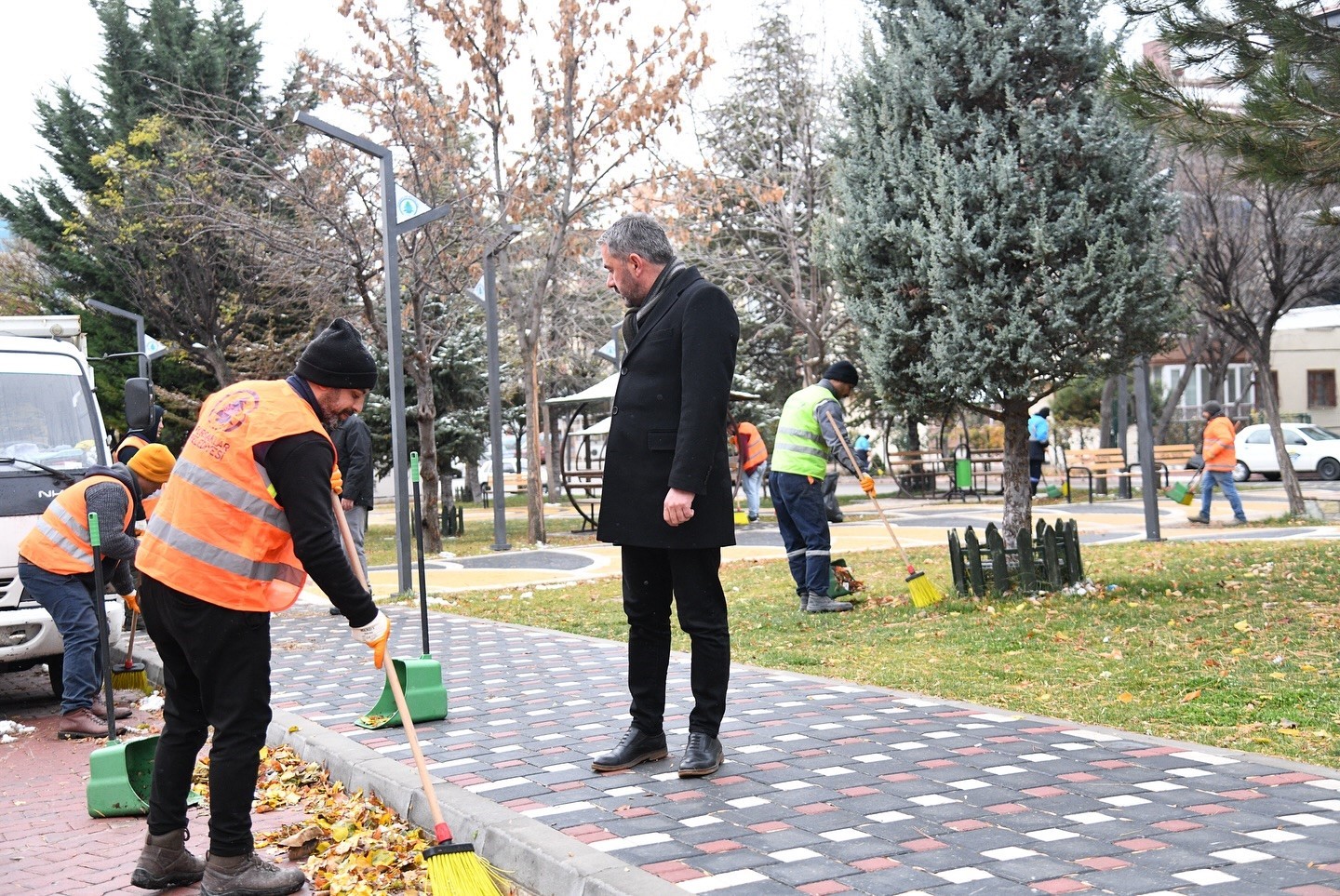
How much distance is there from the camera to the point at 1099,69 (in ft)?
29.2

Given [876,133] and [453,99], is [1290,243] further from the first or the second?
[453,99]

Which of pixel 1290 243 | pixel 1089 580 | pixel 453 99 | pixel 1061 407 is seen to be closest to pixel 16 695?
pixel 1089 580

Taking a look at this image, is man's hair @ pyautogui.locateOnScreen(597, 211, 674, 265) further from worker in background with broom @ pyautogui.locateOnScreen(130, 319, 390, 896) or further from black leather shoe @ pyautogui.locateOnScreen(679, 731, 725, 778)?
black leather shoe @ pyautogui.locateOnScreen(679, 731, 725, 778)

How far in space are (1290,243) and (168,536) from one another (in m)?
19.0

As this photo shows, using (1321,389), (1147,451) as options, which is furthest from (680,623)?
(1321,389)

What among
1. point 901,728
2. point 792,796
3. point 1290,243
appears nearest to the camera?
point 792,796

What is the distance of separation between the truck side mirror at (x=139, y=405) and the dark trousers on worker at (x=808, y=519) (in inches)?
190

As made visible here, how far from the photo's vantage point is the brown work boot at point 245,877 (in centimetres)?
428

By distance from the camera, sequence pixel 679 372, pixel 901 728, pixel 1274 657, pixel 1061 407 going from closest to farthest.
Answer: pixel 679 372 < pixel 901 728 < pixel 1274 657 < pixel 1061 407

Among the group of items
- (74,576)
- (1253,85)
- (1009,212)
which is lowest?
(74,576)

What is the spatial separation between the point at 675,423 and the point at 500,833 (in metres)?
1.74

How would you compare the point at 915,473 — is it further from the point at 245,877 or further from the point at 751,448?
the point at 245,877

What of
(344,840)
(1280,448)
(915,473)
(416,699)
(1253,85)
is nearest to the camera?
(344,840)

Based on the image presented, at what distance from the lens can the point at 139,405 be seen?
9281mm
